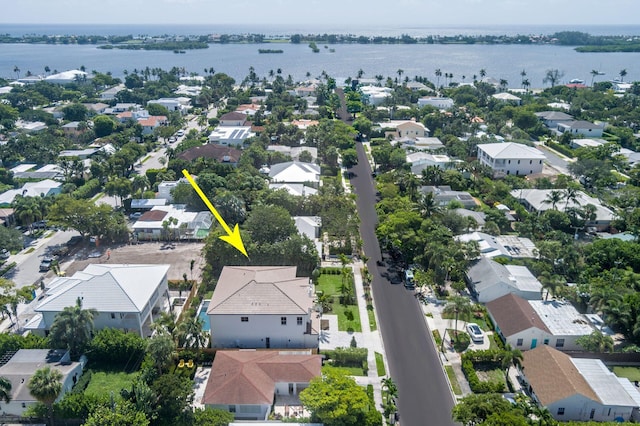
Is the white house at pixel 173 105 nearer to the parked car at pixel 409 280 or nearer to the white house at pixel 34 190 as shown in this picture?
the white house at pixel 34 190

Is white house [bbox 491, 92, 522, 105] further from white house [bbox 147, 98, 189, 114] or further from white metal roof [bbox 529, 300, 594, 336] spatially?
white metal roof [bbox 529, 300, 594, 336]

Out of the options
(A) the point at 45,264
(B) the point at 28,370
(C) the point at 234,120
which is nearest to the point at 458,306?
(B) the point at 28,370

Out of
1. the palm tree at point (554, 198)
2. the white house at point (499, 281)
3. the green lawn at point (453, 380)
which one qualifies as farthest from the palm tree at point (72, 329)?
the palm tree at point (554, 198)

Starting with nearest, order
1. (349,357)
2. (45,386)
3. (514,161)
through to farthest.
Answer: (45,386) → (349,357) → (514,161)

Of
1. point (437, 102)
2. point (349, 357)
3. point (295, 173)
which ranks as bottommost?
point (349, 357)

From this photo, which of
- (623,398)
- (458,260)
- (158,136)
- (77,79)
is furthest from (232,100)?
(623,398)

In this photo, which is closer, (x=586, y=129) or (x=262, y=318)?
(x=262, y=318)

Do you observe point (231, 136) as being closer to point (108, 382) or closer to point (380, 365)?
point (108, 382)

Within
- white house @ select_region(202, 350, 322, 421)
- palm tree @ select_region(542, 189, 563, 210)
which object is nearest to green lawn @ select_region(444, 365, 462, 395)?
white house @ select_region(202, 350, 322, 421)
